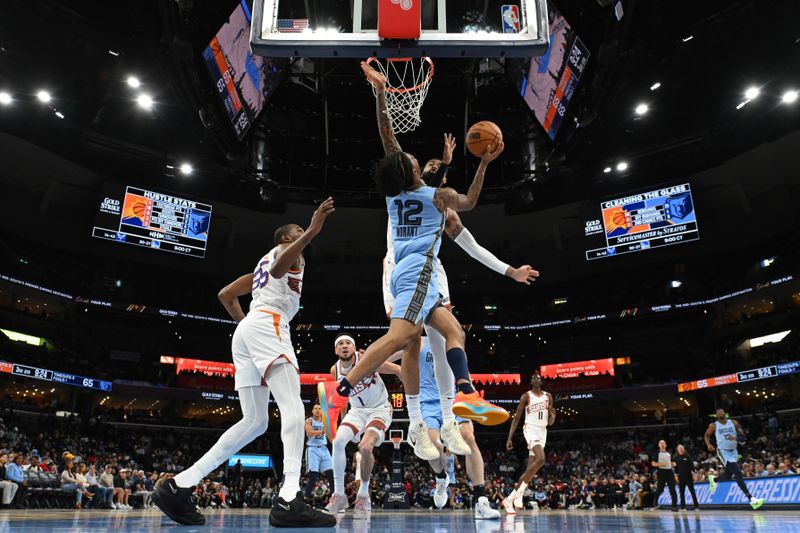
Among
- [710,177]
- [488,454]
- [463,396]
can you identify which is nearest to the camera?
[463,396]

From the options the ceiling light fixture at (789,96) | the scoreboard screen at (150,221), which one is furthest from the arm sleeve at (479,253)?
the scoreboard screen at (150,221)

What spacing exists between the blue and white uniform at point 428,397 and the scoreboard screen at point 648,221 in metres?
23.1

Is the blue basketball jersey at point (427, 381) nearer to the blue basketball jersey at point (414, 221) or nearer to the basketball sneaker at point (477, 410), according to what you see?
the basketball sneaker at point (477, 410)

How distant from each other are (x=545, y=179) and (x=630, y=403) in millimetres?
17782

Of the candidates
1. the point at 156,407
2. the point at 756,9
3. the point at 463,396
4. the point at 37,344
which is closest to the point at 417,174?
the point at 463,396

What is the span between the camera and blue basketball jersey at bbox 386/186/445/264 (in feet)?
16.2

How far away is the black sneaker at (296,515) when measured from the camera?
4082 mm

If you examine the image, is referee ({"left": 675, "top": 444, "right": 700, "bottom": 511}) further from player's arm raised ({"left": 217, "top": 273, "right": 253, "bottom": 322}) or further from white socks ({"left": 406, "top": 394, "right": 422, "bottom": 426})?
player's arm raised ({"left": 217, "top": 273, "right": 253, "bottom": 322})

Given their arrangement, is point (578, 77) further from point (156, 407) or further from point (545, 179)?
point (156, 407)

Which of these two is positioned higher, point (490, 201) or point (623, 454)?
point (490, 201)

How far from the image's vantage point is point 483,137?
5.72 m

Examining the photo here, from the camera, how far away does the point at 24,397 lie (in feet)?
103

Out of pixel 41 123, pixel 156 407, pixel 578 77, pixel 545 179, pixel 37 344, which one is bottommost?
pixel 156 407

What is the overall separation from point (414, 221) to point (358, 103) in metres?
22.0
